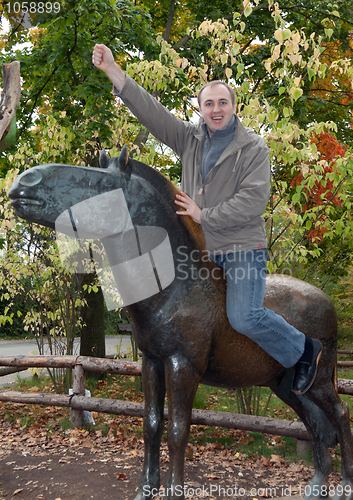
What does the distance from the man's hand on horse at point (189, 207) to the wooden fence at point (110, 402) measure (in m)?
2.79

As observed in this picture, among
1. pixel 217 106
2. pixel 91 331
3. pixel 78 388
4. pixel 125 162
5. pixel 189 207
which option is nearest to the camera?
pixel 125 162

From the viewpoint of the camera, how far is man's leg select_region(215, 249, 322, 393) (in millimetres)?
2164

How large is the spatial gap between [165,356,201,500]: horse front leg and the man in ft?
1.22

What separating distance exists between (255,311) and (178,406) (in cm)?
63

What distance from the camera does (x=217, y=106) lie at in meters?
2.25

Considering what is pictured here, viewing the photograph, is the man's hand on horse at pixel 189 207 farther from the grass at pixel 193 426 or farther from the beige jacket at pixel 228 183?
the grass at pixel 193 426

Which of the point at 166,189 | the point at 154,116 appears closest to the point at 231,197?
the point at 166,189

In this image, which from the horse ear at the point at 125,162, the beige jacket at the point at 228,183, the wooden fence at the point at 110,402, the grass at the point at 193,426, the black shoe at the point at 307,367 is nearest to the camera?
the horse ear at the point at 125,162

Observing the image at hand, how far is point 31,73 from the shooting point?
739cm

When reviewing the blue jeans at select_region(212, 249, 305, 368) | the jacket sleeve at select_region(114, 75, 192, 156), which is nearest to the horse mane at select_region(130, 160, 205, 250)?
the blue jeans at select_region(212, 249, 305, 368)

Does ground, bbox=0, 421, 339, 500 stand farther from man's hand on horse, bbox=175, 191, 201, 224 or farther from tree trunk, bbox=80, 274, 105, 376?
tree trunk, bbox=80, 274, 105, 376

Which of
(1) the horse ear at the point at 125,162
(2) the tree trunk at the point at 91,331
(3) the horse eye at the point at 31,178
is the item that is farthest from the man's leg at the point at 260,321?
(2) the tree trunk at the point at 91,331

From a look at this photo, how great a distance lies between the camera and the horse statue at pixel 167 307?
6.19ft

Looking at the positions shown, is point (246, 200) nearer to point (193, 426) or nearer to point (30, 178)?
point (30, 178)
